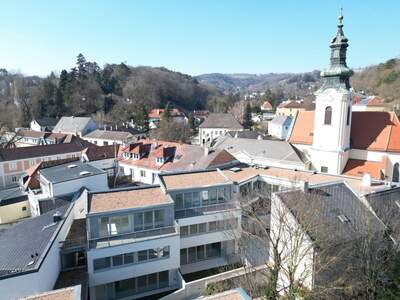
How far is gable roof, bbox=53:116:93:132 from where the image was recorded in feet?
238

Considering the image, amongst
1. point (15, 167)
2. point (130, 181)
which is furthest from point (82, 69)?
point (130, 181)

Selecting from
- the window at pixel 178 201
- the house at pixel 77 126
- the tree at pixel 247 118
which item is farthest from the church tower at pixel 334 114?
the tree at pixel 247 118

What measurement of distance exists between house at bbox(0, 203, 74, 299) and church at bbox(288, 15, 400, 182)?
26.4 m

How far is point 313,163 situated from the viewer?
34.9 m

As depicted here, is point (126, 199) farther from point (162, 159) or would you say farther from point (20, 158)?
point (20, 158)

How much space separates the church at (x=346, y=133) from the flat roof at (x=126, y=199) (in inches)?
808

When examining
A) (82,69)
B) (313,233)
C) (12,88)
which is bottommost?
(313,233)

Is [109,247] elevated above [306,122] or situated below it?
below

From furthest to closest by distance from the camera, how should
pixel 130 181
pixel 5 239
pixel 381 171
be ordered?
pixel 130 181 < pixel 381 171 < pixel 5 239

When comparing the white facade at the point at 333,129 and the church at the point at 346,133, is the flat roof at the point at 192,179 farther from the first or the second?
the church at the point at 346,133

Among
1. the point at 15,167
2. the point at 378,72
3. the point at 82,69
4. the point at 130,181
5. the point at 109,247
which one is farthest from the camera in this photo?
the point at 82,69

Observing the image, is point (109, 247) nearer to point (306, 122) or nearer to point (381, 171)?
point (381, 171)

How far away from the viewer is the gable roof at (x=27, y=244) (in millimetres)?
14875

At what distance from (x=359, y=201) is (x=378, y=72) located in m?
81.5
